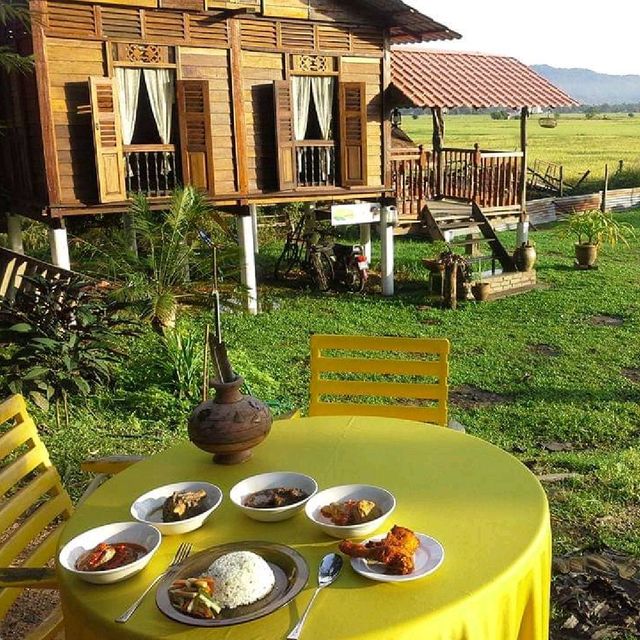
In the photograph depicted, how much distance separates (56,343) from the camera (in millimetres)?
6082

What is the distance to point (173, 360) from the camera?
7.12 m

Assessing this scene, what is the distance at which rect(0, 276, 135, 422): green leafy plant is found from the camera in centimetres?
605

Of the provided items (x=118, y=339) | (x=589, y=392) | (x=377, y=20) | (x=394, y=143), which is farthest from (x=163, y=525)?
(x=394, y=143)

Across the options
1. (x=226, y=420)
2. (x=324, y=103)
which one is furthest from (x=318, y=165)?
(x=226, y=420)

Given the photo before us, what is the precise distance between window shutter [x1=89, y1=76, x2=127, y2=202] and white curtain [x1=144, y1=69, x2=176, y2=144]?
0.75 metres

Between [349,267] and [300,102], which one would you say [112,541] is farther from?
[349,267]

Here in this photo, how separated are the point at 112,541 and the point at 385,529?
87cm

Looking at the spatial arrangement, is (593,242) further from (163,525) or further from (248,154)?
(163,525)

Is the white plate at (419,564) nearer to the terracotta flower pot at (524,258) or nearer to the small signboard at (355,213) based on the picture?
the small signboard at (355,213)

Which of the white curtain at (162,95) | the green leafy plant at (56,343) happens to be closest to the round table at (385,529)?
the green leafy plant at (56,343)

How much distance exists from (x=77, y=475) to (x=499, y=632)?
3.55 metres

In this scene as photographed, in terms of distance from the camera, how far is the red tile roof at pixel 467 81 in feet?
41.2

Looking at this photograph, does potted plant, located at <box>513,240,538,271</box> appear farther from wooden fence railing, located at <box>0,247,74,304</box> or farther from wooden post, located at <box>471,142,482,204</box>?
wooden fence railing, located at <box>0,247,74,304</box>

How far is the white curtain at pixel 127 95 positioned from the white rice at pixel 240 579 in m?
9.17
